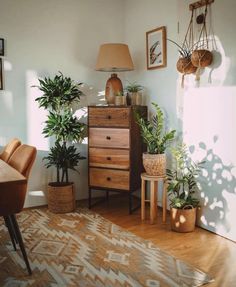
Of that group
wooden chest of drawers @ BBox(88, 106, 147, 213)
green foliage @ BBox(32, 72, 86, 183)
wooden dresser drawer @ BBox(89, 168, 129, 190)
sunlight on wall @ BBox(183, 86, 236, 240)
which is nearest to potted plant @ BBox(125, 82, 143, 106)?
wooden chest of drawers @ BBox(88, 106, 147, 213)

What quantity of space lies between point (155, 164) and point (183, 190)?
37cm

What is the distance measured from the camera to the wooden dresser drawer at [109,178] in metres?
3.44

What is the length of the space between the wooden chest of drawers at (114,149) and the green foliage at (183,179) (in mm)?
451

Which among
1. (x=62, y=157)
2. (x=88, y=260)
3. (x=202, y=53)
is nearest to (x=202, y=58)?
(x=202, y=53)

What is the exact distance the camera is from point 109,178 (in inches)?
139

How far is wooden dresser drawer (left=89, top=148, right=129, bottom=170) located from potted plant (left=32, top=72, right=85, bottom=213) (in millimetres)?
178

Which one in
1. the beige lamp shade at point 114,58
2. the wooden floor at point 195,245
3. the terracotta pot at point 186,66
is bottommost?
the wooden floor at point 195,245

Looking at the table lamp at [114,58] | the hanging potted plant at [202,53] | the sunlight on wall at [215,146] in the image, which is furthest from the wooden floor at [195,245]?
the table lamp at [114,58]

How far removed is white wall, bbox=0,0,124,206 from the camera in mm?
3473

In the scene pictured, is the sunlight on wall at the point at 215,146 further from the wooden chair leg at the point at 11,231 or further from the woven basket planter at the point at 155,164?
the wooden chair leg at the point at 11,231

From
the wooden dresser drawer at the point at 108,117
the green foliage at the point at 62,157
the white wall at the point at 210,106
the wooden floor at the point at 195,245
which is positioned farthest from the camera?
the green foliage at the point at 62,157

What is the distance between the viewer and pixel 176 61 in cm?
329

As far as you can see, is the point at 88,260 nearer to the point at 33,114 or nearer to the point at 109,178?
the point at 109,178

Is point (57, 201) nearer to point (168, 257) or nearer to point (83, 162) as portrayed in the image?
point (83, 162)
